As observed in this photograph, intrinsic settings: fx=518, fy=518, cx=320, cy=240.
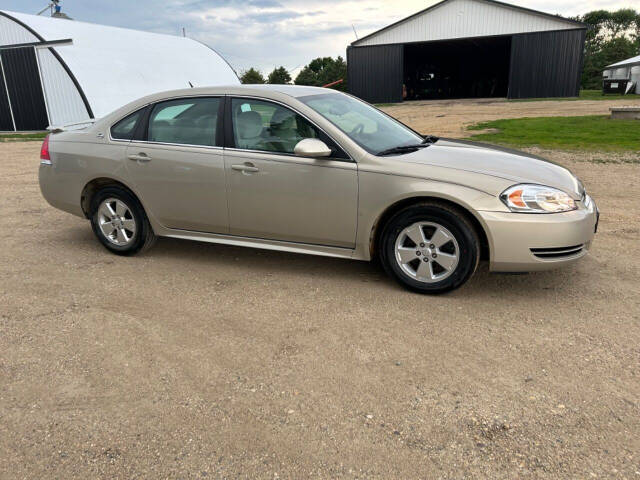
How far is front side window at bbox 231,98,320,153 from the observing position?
4.33m

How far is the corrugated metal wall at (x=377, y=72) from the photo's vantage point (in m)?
34.9

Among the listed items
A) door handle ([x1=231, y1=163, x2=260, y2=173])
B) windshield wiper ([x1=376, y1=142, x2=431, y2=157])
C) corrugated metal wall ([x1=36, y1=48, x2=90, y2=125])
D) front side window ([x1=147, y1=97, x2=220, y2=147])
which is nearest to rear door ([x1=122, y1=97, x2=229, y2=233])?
front side window ([x1=147, y1=97, x2=220, y2=147])

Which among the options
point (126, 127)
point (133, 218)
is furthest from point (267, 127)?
point (133, 218)

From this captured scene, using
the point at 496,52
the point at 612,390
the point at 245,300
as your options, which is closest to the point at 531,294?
the point at 612,390

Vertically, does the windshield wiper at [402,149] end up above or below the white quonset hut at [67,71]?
below

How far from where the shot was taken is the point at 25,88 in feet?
67.8

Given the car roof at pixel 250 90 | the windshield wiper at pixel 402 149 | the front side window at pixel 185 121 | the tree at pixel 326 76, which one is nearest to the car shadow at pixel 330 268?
the windshield wiper at pixel 402 149

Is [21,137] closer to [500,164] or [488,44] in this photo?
[500,164]

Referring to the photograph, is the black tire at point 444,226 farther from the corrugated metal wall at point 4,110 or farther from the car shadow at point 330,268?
the corrugated metal wall at point 4,110

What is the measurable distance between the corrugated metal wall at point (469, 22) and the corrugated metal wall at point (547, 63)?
23.8 inches

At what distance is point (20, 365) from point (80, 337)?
1.37 ft

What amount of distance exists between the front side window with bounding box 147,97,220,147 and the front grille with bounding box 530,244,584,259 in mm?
2831

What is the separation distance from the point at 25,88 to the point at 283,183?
20715 mm

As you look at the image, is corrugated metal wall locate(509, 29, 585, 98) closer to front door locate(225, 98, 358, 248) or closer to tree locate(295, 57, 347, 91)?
front door locate(225, 98, 358, 248)
